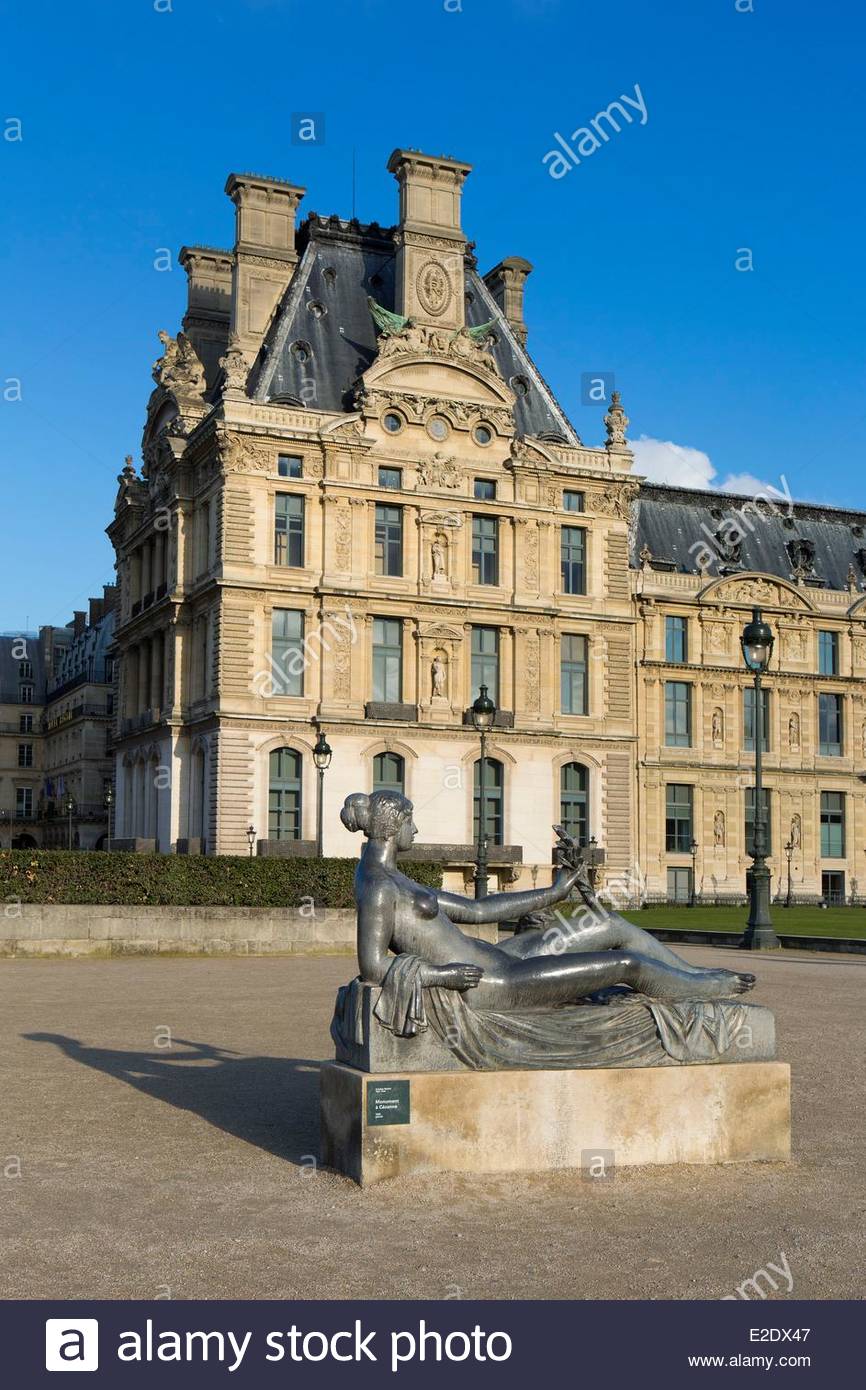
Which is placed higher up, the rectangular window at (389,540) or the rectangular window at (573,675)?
the rectangular window at (389,540)

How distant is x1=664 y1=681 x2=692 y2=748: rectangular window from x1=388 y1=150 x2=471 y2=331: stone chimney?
20228 mm

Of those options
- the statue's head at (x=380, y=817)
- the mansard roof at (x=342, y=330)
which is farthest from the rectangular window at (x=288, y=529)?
the statue's head at (x=380, y=817)

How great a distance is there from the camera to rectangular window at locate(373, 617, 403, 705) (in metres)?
53.0

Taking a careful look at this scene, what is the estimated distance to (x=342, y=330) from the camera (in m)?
56.7

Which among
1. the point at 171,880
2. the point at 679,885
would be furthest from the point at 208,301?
the point at 171,880

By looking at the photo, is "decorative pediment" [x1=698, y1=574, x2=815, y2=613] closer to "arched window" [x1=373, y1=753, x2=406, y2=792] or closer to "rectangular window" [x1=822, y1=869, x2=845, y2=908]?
"rectangular window" [x1=822, y1=869, x2=845, y2=908]

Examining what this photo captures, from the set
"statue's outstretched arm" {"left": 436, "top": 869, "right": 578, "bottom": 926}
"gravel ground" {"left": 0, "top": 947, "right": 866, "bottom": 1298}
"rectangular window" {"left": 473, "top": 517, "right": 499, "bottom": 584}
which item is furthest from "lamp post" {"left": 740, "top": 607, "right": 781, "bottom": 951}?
"rectangular window" {"left": 473, "top": 517, "right": 499, "bottom": 584}

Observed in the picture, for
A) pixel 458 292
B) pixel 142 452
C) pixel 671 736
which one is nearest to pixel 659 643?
pixel 671 736

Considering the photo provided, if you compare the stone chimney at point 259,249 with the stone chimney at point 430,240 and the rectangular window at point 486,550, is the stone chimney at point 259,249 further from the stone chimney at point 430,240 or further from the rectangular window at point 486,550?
the rectangular window at point 486,550

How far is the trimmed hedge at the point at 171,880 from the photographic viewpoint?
90.7 ft

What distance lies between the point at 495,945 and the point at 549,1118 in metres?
1.10

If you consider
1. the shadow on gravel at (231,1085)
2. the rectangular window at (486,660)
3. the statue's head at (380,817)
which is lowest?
the shadow on gravel at (231,1085)

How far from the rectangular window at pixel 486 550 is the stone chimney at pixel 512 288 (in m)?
12.8

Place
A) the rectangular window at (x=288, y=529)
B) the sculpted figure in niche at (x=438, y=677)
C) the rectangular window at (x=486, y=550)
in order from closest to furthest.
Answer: the rectangular window at (x=288, y=529) < the sculpted figure in niche at (x=438, y=677) < the rectangular window at (x=486, y=550)
